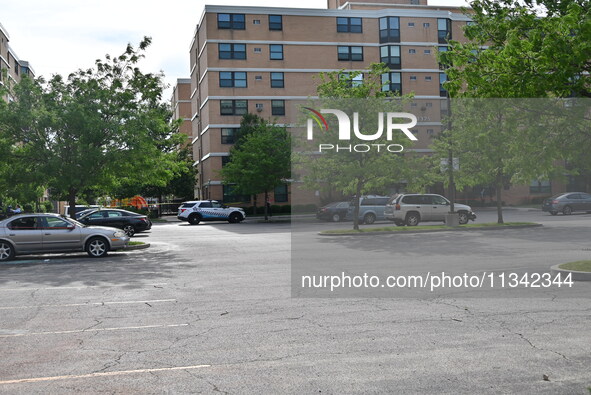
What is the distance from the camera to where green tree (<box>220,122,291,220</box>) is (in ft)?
141

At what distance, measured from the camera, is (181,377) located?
5934 mm

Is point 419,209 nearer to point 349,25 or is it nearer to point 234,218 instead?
point 234,218

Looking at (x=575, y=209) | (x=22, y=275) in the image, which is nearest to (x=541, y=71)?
(x=22, y=275)

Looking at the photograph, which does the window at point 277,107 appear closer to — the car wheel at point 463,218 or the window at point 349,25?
the window at point 349,25

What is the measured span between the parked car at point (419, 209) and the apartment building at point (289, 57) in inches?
1044

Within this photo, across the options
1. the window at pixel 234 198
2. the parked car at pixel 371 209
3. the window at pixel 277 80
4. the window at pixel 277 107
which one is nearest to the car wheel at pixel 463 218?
the parked car at pixel 371 209

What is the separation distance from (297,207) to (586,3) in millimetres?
42402

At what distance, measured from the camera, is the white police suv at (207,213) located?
4225 centimetres

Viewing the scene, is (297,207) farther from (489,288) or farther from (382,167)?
(489,288)

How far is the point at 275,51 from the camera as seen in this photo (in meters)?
57.3

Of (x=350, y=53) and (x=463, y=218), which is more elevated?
(x=350, y=53)

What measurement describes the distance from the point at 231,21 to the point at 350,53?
12382 millimetres

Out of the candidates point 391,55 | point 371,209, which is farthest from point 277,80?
point 371,209

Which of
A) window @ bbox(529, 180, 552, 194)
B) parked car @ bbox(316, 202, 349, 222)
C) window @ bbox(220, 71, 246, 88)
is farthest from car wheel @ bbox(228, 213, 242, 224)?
window @ bbox(529, 180, 552, 194)
